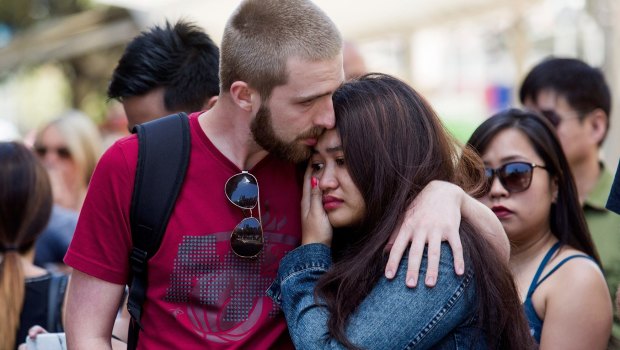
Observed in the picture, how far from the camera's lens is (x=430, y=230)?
8.64 ft

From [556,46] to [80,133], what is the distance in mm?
11449

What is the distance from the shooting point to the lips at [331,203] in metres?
2.84

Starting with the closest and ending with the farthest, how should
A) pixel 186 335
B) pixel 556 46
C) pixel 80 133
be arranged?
pixel 186 335, pixel 80 133, pixel 556 46

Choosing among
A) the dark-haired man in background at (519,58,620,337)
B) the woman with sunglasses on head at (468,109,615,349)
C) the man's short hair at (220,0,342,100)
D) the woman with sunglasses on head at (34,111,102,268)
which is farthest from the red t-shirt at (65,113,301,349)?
the woman with sunglasses on head at (34,111,102,268)

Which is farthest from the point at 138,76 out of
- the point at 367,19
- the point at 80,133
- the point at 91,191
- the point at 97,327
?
the point at 367,19

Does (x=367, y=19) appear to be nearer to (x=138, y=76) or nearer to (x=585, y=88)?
(x=585, y=88)

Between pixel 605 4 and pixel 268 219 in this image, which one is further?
pixel 605 4

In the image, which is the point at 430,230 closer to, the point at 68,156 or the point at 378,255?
the point at 378,255

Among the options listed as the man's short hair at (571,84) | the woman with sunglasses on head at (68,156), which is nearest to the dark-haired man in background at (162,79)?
the man's short hair at (571,84)

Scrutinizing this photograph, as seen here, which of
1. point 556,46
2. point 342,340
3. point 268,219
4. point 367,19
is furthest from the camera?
point 556,46

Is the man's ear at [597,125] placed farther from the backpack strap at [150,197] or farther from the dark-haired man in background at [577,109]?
the backpack strap at [150,197]

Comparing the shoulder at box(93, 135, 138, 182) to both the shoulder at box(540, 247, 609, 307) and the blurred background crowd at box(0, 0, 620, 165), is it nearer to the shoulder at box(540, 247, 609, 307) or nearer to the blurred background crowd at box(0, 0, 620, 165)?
the blurred background crowd at box(0, 0, 620, 165)

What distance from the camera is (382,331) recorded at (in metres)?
A: 2.53

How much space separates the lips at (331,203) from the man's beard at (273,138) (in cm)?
18
